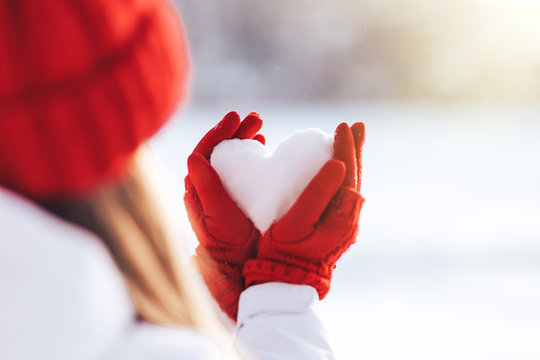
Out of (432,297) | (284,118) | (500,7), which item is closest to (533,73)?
(500,7)

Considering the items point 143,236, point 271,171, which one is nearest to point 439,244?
point 271,171

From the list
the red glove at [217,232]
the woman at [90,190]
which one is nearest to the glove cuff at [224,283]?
the red glove at [217,232]

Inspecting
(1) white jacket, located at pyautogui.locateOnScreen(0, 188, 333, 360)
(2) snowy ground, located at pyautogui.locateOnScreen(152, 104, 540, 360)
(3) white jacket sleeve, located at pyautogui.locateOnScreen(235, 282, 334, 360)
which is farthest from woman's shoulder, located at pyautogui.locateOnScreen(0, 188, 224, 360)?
(2) snowy ground, located at pyautogui.locateOnScreen(152, 104, 540, 360)

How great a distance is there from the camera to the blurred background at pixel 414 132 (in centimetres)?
118

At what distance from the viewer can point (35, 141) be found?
27 cm

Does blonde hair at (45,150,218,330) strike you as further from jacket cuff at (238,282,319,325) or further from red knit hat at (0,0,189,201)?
jacket cuff at (238,282,319,325)

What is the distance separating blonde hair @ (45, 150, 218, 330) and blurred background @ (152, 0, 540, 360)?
0.73 feet

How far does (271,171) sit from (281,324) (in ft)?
0.51

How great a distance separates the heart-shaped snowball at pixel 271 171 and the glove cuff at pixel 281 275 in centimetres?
4

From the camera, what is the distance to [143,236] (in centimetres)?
32

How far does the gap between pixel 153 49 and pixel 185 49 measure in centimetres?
4

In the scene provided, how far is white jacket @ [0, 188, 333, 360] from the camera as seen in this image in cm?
26

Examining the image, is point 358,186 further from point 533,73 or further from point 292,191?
point 533,73

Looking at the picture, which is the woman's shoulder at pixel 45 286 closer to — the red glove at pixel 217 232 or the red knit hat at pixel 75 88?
the red knit hat at pixel 75 88
